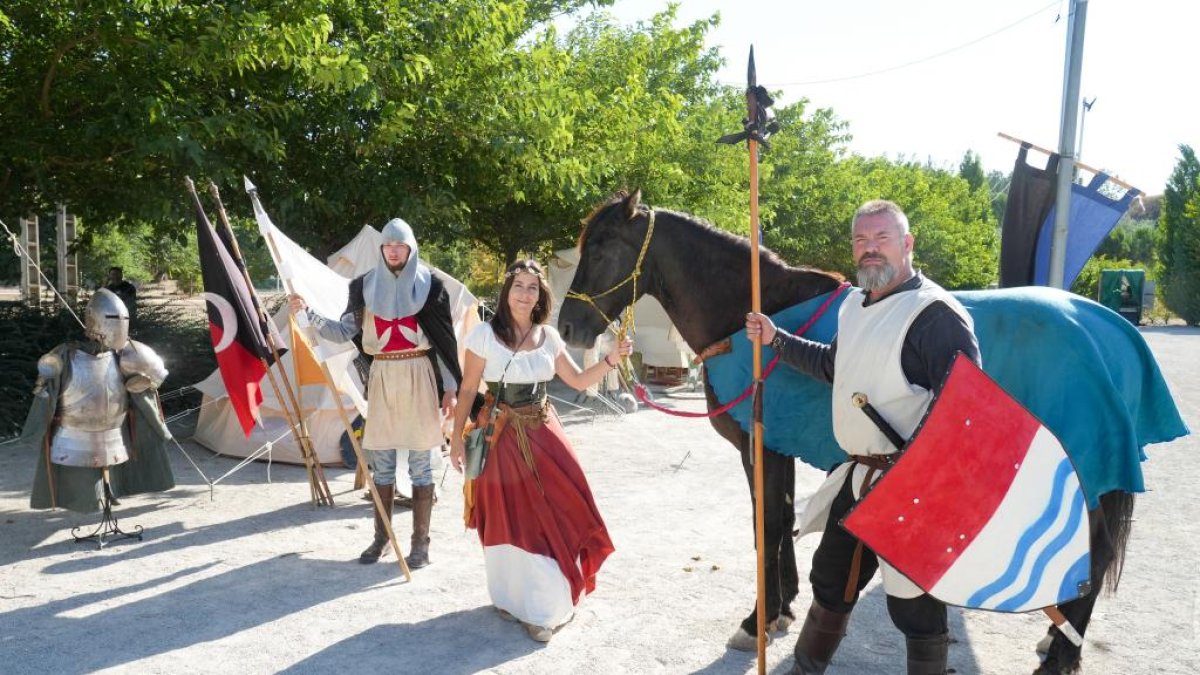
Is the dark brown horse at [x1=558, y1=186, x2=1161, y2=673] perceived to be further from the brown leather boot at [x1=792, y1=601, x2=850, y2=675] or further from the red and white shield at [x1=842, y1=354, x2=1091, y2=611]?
the red and white shield at [x1=842, y1=354, x2=1091, y2=611]

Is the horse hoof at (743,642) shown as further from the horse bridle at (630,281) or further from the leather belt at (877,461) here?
the horse bridle at (630,281)

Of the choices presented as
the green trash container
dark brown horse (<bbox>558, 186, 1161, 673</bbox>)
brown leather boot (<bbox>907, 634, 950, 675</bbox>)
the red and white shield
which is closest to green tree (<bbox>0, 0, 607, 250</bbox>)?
dark brown horse (<bbox>558, 186, 1161, 673</bbox>)

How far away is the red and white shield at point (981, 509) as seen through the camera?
255 centimetres

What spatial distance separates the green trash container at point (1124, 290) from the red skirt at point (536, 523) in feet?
111

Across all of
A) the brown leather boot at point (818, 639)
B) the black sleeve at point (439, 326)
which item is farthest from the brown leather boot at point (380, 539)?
the brown leather boot at point (818, 639)

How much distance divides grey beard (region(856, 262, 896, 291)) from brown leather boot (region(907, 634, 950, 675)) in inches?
44.0

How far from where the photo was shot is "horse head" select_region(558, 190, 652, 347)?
4.16m

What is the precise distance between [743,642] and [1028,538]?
1605 mm

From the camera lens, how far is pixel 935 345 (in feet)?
8.86

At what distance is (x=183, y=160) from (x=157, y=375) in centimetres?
296

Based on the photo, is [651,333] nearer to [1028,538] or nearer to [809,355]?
[809,355]

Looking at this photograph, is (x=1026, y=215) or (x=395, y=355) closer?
(x=395, y=355)

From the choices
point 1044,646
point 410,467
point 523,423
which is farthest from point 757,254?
point 410,467

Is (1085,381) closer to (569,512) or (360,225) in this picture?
(569,512)
